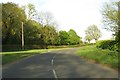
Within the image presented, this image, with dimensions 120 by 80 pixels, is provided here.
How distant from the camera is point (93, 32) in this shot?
166 meters

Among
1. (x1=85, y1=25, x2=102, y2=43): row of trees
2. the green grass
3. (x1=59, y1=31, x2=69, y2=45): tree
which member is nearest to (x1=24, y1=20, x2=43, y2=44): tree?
(x1=59, y1=31, x2=69, y2=45): tree

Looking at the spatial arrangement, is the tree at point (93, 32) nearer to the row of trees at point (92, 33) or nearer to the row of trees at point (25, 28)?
the row of trees at point (92, 33)

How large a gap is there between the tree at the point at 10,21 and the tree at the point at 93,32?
90.1 m

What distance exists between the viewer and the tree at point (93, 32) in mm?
165375

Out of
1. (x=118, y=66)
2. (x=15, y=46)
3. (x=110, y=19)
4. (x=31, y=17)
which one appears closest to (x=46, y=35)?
(x=31, y=17)

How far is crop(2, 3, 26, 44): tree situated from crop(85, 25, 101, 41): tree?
90.1 metres

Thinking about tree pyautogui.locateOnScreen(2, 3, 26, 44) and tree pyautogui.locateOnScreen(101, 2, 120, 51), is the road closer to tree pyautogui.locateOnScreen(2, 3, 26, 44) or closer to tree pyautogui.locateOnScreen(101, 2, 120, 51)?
tree pyautogui.locateOnScreen(101, 2, 120, 51)

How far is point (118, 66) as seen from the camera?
19.4m

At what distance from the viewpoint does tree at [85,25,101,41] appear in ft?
543

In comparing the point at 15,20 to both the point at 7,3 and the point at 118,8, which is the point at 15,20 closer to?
the point at 7,3

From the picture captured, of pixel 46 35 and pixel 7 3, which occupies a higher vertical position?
pixel 7 3

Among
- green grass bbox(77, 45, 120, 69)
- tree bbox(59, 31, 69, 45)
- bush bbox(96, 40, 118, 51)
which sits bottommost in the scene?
green grass bbox(77, 45, 120, 69)

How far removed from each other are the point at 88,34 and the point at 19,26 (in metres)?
92.8

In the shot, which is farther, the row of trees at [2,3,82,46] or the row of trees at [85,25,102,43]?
the row of trees at [85,25,102,43]
